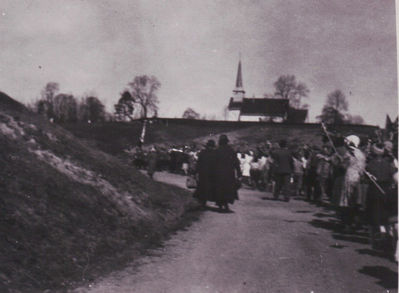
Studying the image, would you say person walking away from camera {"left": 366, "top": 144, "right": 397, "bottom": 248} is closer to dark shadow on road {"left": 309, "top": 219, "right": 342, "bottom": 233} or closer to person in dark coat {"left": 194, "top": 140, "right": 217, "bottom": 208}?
dark shadow on road {"left": 309, "top": 219, "right": 342, "bottom": 233}

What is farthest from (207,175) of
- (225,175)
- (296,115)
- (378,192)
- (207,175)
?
(296,115)

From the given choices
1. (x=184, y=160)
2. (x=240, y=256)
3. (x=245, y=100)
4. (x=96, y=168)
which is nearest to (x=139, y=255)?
(x=240, y=256)

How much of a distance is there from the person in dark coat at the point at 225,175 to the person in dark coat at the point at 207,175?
0.10 metres

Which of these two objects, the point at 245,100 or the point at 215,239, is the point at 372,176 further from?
the point at 245,100

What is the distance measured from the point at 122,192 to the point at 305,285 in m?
5.09

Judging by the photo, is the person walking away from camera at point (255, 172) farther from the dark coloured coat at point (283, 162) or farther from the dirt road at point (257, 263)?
the dirt road at point (257, 263)

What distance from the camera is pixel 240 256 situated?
696cm

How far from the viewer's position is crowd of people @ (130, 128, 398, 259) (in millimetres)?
7242

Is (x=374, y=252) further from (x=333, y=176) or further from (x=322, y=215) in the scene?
(x=322, y=215)

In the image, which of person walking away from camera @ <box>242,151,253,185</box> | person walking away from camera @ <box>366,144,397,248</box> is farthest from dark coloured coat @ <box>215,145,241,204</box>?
person walking away from camera @ <box>242,151,253,185</box>

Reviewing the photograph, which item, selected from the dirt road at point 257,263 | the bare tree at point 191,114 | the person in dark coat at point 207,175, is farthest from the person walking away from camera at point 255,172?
the bare tree at point 191,114

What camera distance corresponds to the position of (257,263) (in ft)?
21.6

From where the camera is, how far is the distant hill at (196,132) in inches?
2063

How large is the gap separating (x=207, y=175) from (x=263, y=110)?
88273 millimetres
